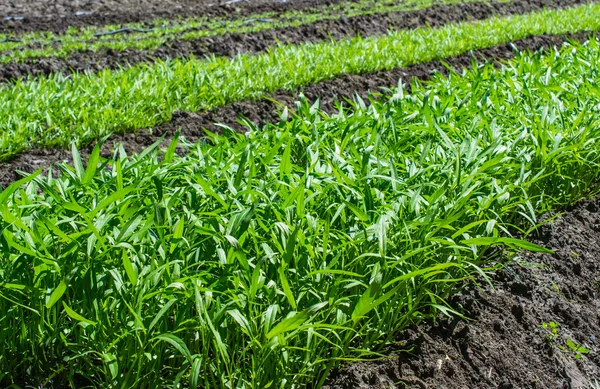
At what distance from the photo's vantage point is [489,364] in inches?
104

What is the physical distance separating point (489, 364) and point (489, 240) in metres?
0.45

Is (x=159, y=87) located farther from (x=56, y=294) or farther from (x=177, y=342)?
(x=177, y=342)

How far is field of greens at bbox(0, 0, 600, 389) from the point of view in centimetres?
222

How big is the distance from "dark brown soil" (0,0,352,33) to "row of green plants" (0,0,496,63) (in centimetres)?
48

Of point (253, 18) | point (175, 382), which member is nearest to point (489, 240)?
point (175, 382)

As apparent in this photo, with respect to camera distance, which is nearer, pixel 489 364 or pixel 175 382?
pixel 175 382

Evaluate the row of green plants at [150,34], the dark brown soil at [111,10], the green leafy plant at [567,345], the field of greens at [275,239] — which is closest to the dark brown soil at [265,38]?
the row of green plants at [150,34]

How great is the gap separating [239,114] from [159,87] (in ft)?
2.10

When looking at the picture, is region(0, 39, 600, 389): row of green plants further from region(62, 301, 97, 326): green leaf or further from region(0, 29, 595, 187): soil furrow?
region(0, 29, 595, 187): soil furrow

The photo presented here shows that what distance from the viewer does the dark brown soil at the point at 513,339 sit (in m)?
2.53

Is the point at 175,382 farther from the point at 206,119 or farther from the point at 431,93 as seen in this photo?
the point at 206,119

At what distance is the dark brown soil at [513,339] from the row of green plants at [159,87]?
297 centimetres

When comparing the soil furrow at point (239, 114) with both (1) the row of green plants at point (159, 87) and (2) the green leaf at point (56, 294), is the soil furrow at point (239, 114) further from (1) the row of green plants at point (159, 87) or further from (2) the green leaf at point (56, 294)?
(2) the green leaf at point (56, 294)

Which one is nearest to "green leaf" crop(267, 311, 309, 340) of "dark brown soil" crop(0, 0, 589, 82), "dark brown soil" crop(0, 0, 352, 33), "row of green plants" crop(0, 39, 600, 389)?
"row of green plants" crop(0, 39, 600, 389)
